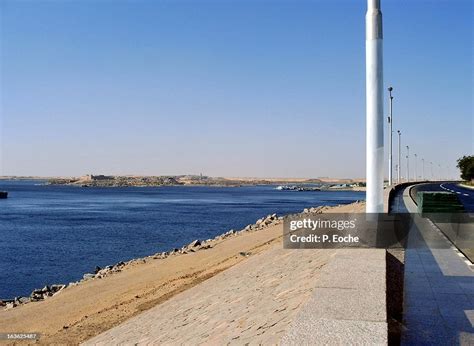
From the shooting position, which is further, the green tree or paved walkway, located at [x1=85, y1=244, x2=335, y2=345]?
the green tree

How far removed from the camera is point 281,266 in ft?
33.0

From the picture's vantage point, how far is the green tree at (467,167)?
7754 cm

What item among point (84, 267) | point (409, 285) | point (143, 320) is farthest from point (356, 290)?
point (84, 267)

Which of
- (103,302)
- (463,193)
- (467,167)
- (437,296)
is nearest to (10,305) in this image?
(103,302)

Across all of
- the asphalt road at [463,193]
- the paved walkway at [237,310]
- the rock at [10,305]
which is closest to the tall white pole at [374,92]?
the paved walkway at [237,310]

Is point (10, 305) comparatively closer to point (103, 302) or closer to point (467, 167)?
point (103, 302)

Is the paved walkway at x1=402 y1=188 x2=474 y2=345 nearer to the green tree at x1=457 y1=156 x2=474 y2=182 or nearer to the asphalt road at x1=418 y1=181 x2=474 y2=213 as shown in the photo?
the asphalt road at x1=418 y1=181 x2=474 y2=213

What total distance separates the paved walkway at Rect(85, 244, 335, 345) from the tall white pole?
1726 mm

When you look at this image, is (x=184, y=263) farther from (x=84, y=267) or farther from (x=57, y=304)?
(x=84, y=267)

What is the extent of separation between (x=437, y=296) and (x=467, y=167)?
7838 cm

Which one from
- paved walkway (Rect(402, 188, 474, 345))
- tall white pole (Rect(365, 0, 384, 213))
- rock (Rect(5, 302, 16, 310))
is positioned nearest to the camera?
paved walkway (Rect(402, 188, 474, 345))

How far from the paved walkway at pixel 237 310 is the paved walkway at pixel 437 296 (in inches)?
51.7

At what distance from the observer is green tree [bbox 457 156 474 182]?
7754 centimetres

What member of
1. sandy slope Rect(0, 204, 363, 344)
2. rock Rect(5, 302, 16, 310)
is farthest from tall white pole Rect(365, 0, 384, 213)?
rock Rect(5, 302, 16, 310)
